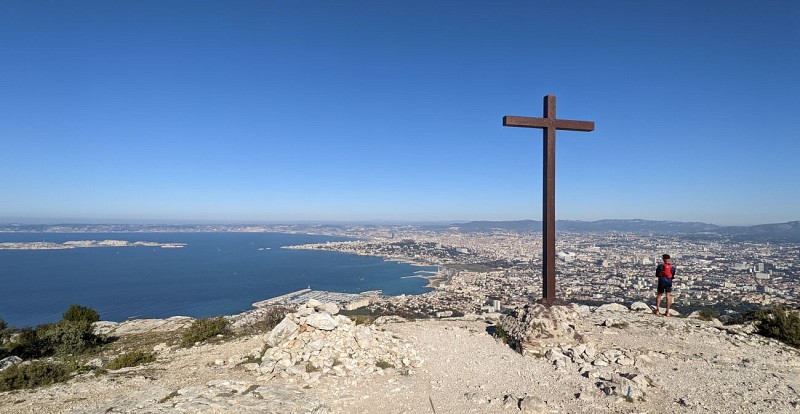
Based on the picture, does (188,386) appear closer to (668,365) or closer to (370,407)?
(370,407)

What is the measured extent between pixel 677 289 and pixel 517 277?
19.3 meters

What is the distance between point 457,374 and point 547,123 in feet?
20.4

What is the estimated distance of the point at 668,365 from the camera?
7.29m

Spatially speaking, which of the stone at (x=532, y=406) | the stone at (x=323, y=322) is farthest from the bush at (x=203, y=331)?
the stone at (x=532, y=406)

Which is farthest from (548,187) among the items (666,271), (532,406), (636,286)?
(636,286)

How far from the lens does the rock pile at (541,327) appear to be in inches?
327

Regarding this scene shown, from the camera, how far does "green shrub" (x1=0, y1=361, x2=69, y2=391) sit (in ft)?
21.5

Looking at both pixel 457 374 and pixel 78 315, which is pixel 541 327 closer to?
pixel 457 374

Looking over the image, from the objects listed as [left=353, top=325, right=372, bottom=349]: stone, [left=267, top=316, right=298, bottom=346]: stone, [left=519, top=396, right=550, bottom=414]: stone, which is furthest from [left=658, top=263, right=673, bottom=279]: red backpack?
[left=267, top=316, right=298, bottom=346]: stone

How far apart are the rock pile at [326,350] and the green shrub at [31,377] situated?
3751mm

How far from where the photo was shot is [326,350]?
25.0 feet

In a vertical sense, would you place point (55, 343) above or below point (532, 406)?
below

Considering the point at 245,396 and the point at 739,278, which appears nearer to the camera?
the point at 245,396

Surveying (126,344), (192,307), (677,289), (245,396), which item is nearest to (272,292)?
(192,307)
